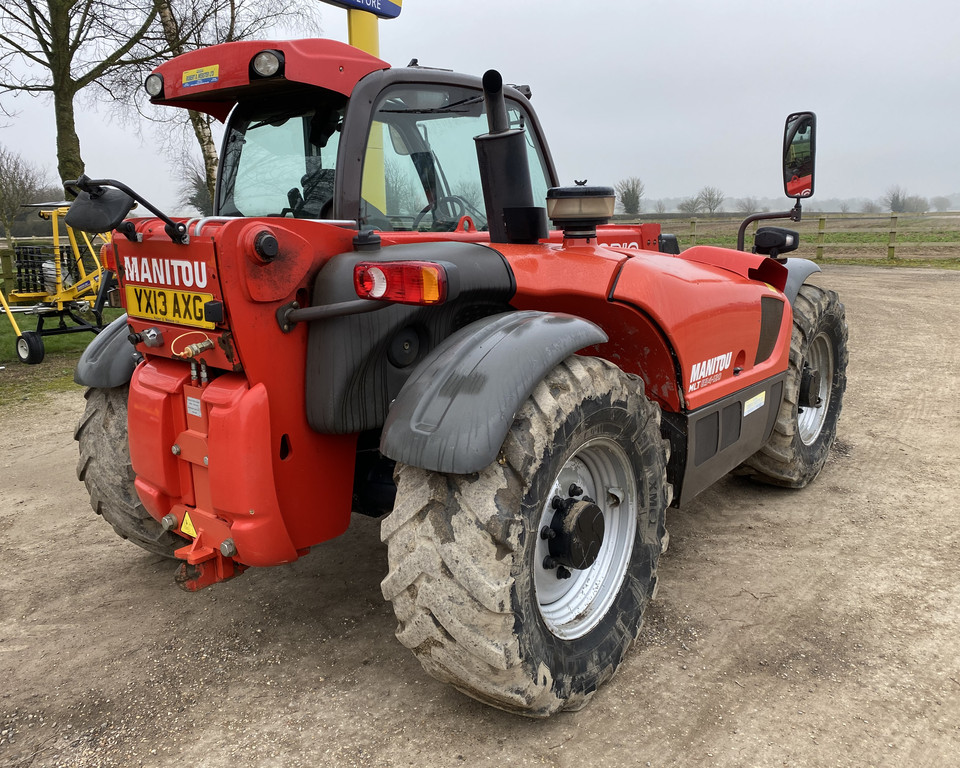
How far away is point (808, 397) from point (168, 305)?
3.44m

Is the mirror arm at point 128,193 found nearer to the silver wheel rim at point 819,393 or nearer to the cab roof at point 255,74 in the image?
the cab roof at point 255,74

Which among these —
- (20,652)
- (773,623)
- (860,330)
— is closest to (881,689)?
(773,623)

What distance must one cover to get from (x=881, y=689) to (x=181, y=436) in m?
2.54

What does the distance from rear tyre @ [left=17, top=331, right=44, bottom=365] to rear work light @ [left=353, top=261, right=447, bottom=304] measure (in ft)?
26.5

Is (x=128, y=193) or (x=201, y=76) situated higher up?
(x=201, y=76)

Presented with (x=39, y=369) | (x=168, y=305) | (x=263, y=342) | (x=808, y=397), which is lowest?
(x=39, y=369)

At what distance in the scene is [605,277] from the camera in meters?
2.71

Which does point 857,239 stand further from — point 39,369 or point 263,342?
point 263,342

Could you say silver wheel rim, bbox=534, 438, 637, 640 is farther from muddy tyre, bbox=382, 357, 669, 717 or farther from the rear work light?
Answer: the rear work light

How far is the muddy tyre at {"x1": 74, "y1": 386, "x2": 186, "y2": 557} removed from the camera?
128 inches

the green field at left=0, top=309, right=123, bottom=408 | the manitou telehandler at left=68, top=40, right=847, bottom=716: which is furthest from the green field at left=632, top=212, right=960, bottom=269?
the manitou telehandler at left=68, top=40, right=847, bottom=716

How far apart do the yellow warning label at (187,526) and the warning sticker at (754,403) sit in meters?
2.42

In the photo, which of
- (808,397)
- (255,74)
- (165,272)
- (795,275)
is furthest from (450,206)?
(808,397)

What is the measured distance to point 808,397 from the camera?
14.3 ft
